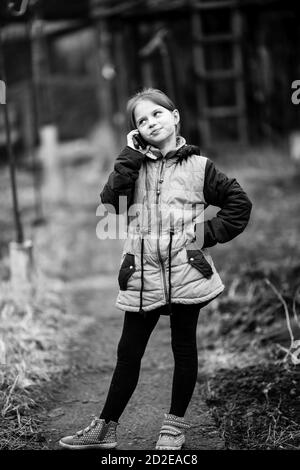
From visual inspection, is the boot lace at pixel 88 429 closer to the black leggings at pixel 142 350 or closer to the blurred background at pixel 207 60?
the black leggings at pixel 142 350

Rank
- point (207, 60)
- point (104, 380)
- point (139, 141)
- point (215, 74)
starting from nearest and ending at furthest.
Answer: point (139, 141)
point (104, 380)
point (215, 74)
point (207, 60)

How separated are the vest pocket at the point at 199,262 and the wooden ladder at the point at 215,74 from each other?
7680 millimetres

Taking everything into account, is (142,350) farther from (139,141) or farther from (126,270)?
(139,141)

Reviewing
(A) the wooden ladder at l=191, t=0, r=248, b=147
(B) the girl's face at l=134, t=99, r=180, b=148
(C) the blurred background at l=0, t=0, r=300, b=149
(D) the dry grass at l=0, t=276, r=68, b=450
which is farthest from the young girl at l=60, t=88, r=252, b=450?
(A) the wooden ladder at l=191, t=0, r=248, b=147

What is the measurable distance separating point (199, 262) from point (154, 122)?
0.59 m

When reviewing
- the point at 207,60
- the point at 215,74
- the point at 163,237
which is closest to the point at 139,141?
the point at 163,237

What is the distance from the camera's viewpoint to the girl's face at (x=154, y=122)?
2.72 metres

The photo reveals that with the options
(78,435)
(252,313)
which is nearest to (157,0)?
(252,313)

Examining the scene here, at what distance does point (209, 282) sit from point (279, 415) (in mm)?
716

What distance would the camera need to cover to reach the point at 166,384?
3.53 m

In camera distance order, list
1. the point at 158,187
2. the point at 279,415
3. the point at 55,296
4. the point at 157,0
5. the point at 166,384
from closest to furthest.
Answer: the point at 158,187 → the point at 279,415 → the point at 166,384 → the point at 55,296 → the point at 157,0

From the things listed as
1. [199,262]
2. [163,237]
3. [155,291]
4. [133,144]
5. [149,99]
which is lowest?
[155,291]

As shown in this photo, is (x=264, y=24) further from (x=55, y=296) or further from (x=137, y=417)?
(x=137, y=417)

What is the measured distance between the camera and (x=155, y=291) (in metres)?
2.69
